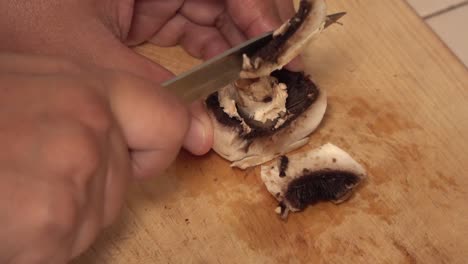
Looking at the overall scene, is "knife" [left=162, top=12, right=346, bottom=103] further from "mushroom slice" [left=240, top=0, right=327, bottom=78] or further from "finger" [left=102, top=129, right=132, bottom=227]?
"finger" [left=102, top=129, right=132, bottom=227]

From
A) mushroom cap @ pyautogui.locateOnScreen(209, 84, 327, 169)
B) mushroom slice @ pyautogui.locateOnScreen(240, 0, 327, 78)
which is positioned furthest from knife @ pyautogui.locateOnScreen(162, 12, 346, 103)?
mushroom cap @ pyautogui.locateOnScreen(209, 84, 327, 169)

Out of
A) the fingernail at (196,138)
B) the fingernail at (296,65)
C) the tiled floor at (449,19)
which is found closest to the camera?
the fingernail at (196,138)

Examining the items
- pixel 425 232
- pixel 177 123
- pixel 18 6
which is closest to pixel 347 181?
pixel 425 232

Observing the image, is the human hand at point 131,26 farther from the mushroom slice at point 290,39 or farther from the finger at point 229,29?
the mushroom slice at point 290,39

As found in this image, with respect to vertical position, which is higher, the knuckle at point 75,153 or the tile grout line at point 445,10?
the knuckle at point 75,153

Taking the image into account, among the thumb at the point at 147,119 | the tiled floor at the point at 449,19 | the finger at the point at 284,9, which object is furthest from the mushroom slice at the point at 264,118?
the tiled floor at the point at 449,19

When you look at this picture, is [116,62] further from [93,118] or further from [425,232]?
[425,232]
